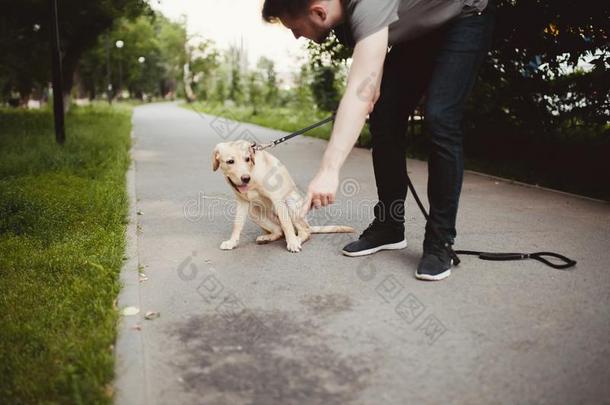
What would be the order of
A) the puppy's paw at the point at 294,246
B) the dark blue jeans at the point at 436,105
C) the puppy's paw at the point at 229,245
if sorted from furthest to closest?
the puppy's paw at the point at 229,245 → the puppy's paw at the point at 294,246 → the dark blue jeans at the point at 436,105

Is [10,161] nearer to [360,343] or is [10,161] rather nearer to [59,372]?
[59,372]

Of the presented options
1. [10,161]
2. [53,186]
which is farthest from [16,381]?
[10,161]

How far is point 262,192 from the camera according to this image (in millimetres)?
4012

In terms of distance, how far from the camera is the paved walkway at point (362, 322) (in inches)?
87.8

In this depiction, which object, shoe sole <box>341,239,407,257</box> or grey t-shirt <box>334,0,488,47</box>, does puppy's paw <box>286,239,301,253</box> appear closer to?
shoe sole <box>341,239,407,257</box>

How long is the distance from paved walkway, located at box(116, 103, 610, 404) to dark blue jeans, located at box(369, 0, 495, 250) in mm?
519

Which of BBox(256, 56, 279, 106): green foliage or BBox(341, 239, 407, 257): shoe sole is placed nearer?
BBox(341, 239, 407, 257): shoe sole

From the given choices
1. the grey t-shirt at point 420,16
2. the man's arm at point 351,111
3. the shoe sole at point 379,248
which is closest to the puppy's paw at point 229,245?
the shoe sole at point 379,248

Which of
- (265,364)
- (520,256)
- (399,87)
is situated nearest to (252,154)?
(399,87)

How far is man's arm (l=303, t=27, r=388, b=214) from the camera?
2.41m

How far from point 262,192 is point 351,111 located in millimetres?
1615

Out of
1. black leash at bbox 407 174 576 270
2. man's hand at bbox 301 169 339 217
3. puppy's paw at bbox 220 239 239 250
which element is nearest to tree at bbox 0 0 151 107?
puppy's paw at bbox 220 239 239 250

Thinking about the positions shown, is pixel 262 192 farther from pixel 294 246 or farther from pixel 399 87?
pixel 399 87

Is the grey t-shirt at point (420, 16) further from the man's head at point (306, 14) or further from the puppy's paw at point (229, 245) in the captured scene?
the puppy's paw at point (229, 245)
